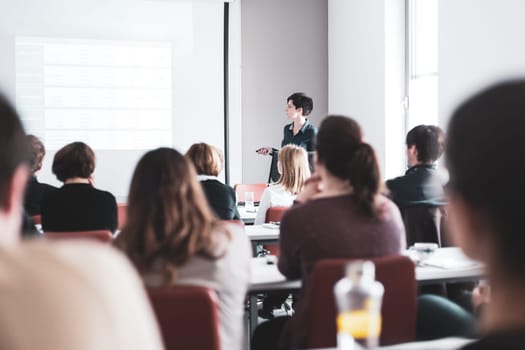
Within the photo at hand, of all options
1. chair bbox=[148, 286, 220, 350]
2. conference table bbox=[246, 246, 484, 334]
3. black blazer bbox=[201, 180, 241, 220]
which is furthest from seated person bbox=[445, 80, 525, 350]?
black blazer bbox=[201, 180, 241, 220]

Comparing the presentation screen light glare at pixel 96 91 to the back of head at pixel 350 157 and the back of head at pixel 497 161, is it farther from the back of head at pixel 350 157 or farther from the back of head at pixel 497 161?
the back of head at pixel 497 161

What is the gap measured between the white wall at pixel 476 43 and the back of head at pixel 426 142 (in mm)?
1185

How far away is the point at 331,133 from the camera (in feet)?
7.93

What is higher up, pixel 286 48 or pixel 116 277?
pixel 286 48

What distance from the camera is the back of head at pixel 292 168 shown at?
4500mm

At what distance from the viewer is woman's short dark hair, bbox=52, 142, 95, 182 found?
3502mm

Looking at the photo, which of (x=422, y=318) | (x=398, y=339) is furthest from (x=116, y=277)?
(x=422, y=318)

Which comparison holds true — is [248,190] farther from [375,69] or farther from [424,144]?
[424,144]

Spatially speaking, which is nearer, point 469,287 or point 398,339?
point 398,339

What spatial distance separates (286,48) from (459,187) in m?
7.37

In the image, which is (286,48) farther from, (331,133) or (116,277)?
(116,277)

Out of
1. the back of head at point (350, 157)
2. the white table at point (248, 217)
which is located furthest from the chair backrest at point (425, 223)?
the white table at point (248, 217)

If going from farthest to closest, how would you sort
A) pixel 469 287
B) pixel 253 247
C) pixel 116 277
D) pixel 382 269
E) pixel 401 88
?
1. pixel 401 88
2. pixel 253 247
3. pixel 469 287
4. pixel 382 269
5. pixel 116 277

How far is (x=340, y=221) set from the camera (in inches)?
87.9
